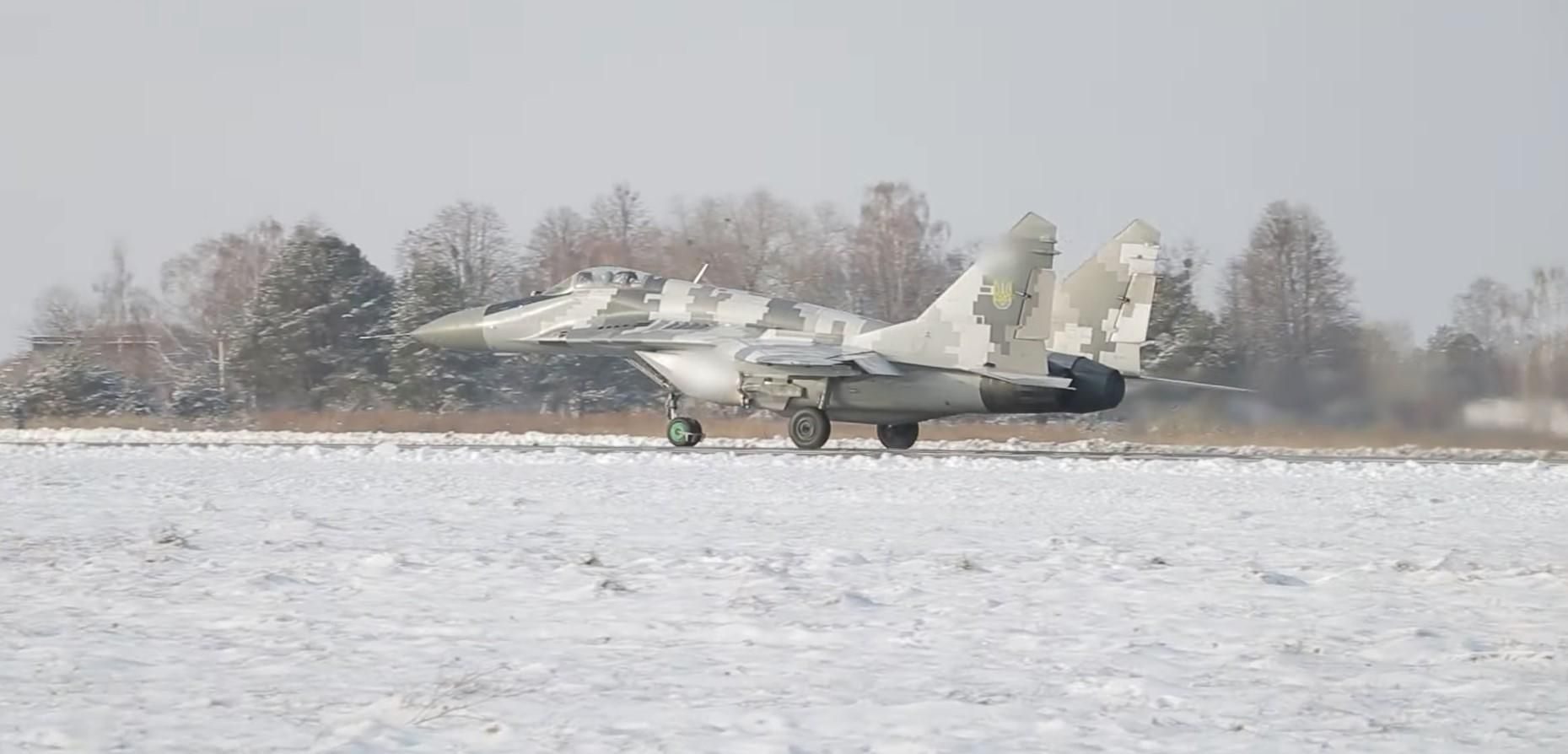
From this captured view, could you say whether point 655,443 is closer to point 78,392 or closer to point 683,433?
point 683,433

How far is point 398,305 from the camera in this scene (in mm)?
44938

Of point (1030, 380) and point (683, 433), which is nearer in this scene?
point (1030, 380)

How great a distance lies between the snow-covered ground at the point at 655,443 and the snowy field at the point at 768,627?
11.4 m

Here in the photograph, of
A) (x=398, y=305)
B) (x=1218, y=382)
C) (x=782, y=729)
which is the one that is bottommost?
(x=782, y=729)

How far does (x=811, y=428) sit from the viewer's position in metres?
24.4

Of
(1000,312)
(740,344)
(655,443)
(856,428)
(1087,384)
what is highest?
(1000,312)

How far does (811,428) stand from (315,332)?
24651 mm

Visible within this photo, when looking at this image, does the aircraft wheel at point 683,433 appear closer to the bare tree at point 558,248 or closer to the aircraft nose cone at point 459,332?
the aircraft nose cone at point 459,332

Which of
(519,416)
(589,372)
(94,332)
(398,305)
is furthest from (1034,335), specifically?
(94,332)

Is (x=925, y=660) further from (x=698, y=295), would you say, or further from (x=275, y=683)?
(x=698, y=295)

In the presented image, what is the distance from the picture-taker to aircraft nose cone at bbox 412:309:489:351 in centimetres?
2752

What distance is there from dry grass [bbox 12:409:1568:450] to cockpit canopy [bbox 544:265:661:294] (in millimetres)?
5657

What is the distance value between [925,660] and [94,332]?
180ft

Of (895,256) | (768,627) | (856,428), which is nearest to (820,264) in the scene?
(895,256)
